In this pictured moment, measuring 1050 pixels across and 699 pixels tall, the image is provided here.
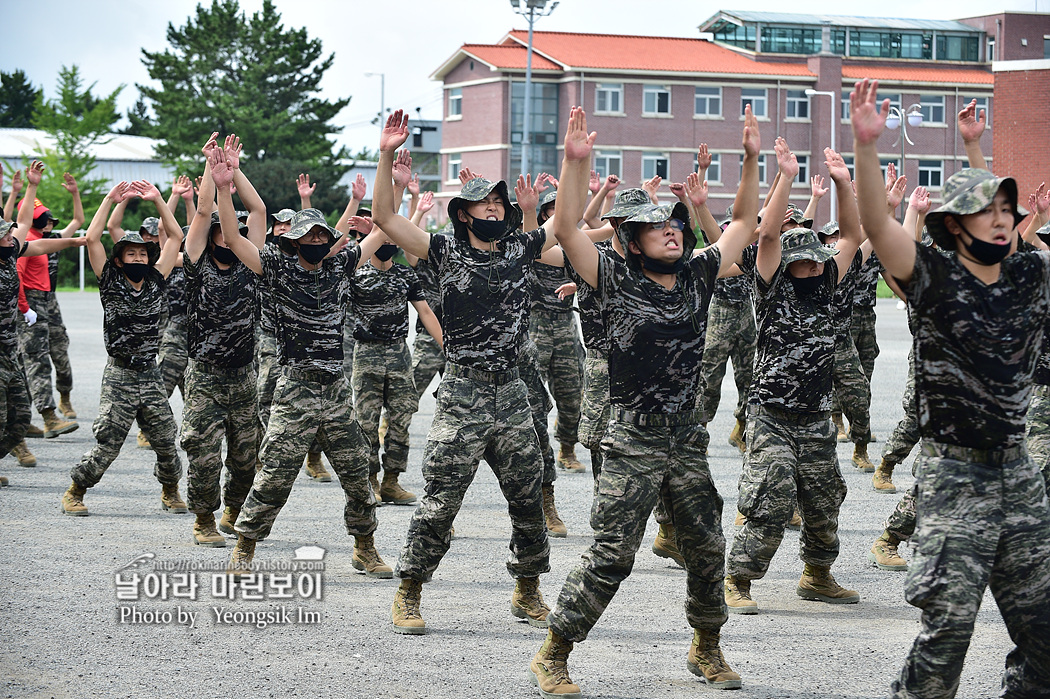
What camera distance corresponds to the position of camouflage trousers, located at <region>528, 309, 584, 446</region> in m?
11.3

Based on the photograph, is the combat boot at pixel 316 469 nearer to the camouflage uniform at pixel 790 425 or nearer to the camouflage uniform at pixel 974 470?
the camouflage uniform at pixel 790 425

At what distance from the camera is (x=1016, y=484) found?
15.6 ft

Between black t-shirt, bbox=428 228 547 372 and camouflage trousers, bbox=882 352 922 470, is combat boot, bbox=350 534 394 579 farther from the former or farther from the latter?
camouflage trousers, bbox=882 352 922 470

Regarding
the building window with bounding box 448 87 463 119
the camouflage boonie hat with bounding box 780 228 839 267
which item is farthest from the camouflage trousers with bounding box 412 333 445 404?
the building window with bounding box 448 87 463 119

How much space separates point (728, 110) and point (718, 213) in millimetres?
5779

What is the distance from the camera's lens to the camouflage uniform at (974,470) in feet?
15.3

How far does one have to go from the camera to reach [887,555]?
323 inches

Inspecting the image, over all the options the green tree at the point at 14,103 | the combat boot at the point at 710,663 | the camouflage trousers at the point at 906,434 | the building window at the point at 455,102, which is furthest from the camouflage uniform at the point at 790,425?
the green tree at the point at 14,103

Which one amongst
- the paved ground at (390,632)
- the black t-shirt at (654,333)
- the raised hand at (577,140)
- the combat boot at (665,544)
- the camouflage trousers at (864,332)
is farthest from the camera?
the camouflage trousers at (864,332)

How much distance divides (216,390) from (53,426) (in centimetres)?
606

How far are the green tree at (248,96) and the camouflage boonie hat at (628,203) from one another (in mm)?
52535

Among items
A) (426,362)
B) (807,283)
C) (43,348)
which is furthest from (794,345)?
(43,348)

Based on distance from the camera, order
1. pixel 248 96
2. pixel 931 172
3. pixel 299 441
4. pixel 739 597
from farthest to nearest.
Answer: pixel 931 172
pixel 248 96
pixel 299 441
pixel 739 597

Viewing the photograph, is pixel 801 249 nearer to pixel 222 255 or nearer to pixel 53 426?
pixel 222 255
